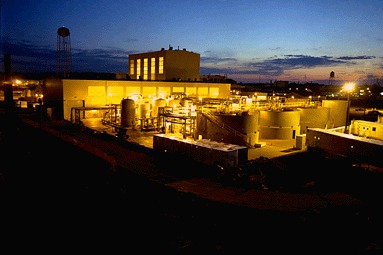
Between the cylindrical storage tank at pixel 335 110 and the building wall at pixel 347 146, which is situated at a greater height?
the cylindrical storage tank at pixel 335 110

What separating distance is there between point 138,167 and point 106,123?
2342 centimetres

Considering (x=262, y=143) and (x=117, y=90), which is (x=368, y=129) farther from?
(x=117, y=90)

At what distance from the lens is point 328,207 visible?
48.9 feet

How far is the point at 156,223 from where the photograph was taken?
14977mm

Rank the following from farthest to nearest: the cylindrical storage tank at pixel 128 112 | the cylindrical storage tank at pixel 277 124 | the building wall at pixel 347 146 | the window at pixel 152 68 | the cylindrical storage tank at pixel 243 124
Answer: the window at pixel 152 68 < the cylindrical storage tank at pixel 128 112 < the cylindrical storage tank at pixel 277 124 < the cylindrical storage tank at pixel 243 124 < the building wall at pixel 347 146

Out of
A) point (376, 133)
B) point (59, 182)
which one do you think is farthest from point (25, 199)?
point (376, 133)

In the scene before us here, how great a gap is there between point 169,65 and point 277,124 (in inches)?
1313

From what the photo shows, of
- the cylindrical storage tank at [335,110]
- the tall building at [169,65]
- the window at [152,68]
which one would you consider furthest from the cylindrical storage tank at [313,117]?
the window at [152,68]

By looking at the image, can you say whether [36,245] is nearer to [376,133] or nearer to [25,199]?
[25,199]

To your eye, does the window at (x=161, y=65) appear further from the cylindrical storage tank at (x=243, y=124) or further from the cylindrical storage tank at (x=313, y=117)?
the cylindrical storage tank at (x=243, y=124)

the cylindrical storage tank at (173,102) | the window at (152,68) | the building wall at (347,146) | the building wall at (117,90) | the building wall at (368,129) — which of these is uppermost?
the window at (152,68)

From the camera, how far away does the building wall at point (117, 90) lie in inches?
1737

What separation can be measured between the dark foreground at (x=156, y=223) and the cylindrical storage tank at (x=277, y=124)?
1349 centimetres

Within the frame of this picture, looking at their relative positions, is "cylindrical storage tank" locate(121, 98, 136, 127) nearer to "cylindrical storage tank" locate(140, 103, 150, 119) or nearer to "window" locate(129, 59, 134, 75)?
"cylindrical storage tank" locate(140, 103, 150, 119)
